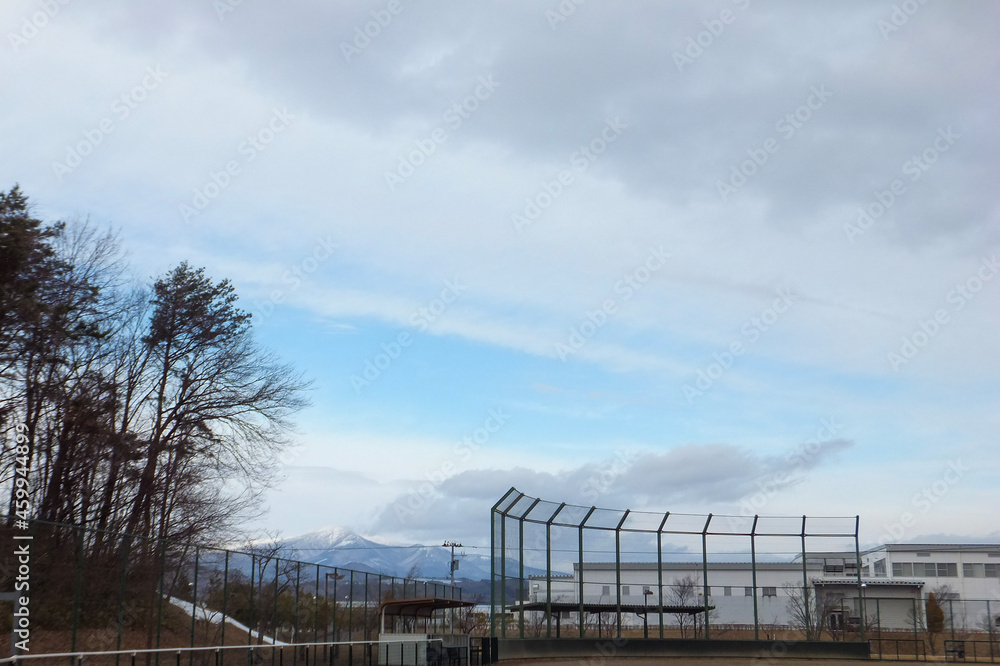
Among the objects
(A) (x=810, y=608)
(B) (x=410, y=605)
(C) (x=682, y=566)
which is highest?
(C) (x=682, y=566)

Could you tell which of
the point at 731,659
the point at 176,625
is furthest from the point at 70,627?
the point at 731,659

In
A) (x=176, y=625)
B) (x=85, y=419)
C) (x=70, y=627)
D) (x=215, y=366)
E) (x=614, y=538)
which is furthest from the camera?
(x=215, y=366)

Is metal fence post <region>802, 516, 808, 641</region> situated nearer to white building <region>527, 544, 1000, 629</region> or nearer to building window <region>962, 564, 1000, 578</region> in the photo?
white building <region>527, 544, 1000, 629</region>

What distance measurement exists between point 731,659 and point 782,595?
14.2 feet

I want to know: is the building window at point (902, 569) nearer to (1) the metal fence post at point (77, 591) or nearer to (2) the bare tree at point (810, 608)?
(2) the bare tree at point (810, 608)

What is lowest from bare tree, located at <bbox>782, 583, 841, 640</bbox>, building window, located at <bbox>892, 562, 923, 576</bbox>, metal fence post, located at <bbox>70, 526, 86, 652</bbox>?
building window, located at <bbox>892, 562, 923, 576</bbox>

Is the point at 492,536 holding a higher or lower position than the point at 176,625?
higher

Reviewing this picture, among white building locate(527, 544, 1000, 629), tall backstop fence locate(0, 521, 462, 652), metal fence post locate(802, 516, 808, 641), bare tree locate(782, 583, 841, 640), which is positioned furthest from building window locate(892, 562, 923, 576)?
tall backstop fence locate(0, 521, 462, 652)

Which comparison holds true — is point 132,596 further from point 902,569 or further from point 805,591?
point 902,569

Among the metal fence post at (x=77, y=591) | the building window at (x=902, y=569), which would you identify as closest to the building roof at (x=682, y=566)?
the metal fence post at (x=77, y=591)

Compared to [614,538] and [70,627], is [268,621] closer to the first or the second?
[70,627]

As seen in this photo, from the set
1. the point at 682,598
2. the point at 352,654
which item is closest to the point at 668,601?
the point at 682,598

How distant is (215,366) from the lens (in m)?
34.9

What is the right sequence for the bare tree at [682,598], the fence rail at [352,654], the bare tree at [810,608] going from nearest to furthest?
the fence rail at [352,654] < the bare tree at [810,608] < the bare tree at [682,598]
